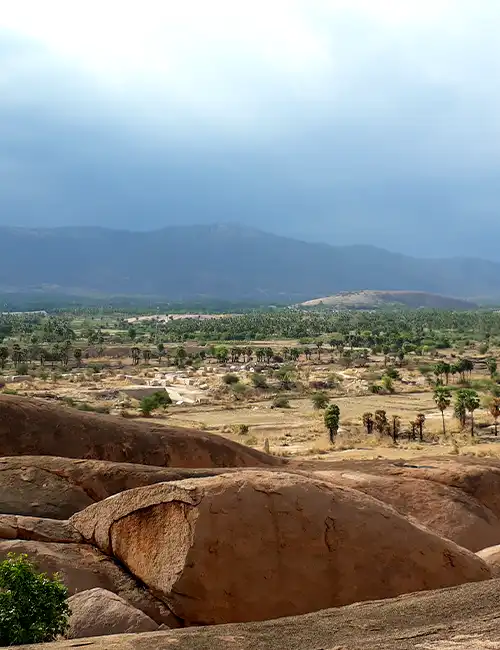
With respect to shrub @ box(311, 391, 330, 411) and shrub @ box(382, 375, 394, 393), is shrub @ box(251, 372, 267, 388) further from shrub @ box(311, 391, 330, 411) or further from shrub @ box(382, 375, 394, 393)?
shrub @ box(382, 375, 394, 393)

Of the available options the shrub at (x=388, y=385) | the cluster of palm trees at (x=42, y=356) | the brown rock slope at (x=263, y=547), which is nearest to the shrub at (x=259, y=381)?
the shrub at (x=388, y=385)

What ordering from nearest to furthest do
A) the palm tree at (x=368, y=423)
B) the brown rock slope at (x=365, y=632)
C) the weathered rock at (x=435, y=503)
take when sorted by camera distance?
1. the brown rock slope at (x=365, y=632)
2. the weathered rock at (x=435, y=503)
3. the palm tree at (x=368, y=423)

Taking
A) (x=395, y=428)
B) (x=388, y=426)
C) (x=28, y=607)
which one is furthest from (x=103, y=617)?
(x=388, y=426)

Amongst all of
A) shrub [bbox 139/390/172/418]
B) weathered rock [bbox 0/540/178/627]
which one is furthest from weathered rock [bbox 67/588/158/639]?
shrub [bbox 139/390/172/418]

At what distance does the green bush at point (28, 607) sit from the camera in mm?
9422

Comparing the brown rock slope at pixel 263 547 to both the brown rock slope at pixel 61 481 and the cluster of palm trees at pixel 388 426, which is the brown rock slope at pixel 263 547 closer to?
the brown rock slope at pixel 61 481

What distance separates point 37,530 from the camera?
13.6 metres

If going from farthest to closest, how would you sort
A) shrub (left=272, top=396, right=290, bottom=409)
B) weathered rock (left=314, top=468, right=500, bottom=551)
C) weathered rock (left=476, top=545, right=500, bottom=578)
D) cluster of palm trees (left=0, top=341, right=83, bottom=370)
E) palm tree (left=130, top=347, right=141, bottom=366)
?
palm tree (left=130, top=347, right=141, bottom=366) → cluster of palm trees (left=0, top=341, right=83, bottom=370) → shrub (left=272, top=396, right=290, bottom=409) → weathered rock (left=314, top=468, right=500, bottom=551) → weathered rock (left=476, top=545, right=500, bottom=578)

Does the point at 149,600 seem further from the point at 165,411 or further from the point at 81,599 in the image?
the point at 165,411

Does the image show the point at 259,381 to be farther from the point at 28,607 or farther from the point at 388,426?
the point at 28,607

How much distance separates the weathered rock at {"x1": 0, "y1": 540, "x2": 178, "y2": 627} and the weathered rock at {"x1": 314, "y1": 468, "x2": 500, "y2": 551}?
22.3 ft

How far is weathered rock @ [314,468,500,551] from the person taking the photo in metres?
18.2

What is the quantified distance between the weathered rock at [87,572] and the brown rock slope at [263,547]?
18 cm

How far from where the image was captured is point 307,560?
41.6ft
